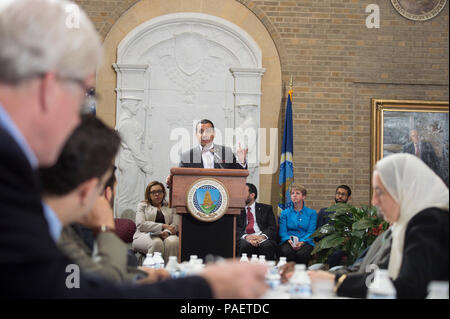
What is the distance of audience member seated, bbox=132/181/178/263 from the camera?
20.3 ft

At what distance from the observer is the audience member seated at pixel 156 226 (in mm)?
6176

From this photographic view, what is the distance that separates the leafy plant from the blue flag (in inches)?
85.7

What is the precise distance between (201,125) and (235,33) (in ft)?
11.7

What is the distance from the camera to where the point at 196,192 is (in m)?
4.42

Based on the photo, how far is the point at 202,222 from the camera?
4453 mm

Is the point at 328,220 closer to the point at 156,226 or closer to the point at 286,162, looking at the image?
the point at 286,162

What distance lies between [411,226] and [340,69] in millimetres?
7051

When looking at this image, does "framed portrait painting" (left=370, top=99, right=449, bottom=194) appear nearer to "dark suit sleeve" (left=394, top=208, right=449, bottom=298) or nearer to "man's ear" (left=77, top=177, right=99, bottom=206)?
"dark suit sleeve" (left=394, top=208, right=449, bottom=298)

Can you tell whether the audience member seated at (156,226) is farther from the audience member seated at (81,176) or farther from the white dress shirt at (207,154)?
the audience member seated at (81,176)

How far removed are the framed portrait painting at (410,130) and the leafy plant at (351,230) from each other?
10.8 feet

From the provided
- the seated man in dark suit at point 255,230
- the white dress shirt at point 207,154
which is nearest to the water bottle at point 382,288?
the white dress shirt at point 207,154

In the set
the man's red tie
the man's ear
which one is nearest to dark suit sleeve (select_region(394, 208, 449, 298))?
the man's ear

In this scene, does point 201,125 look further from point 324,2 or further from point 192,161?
point 324,2

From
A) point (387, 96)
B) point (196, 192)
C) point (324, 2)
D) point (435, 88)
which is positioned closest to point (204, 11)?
point (324, 2)
